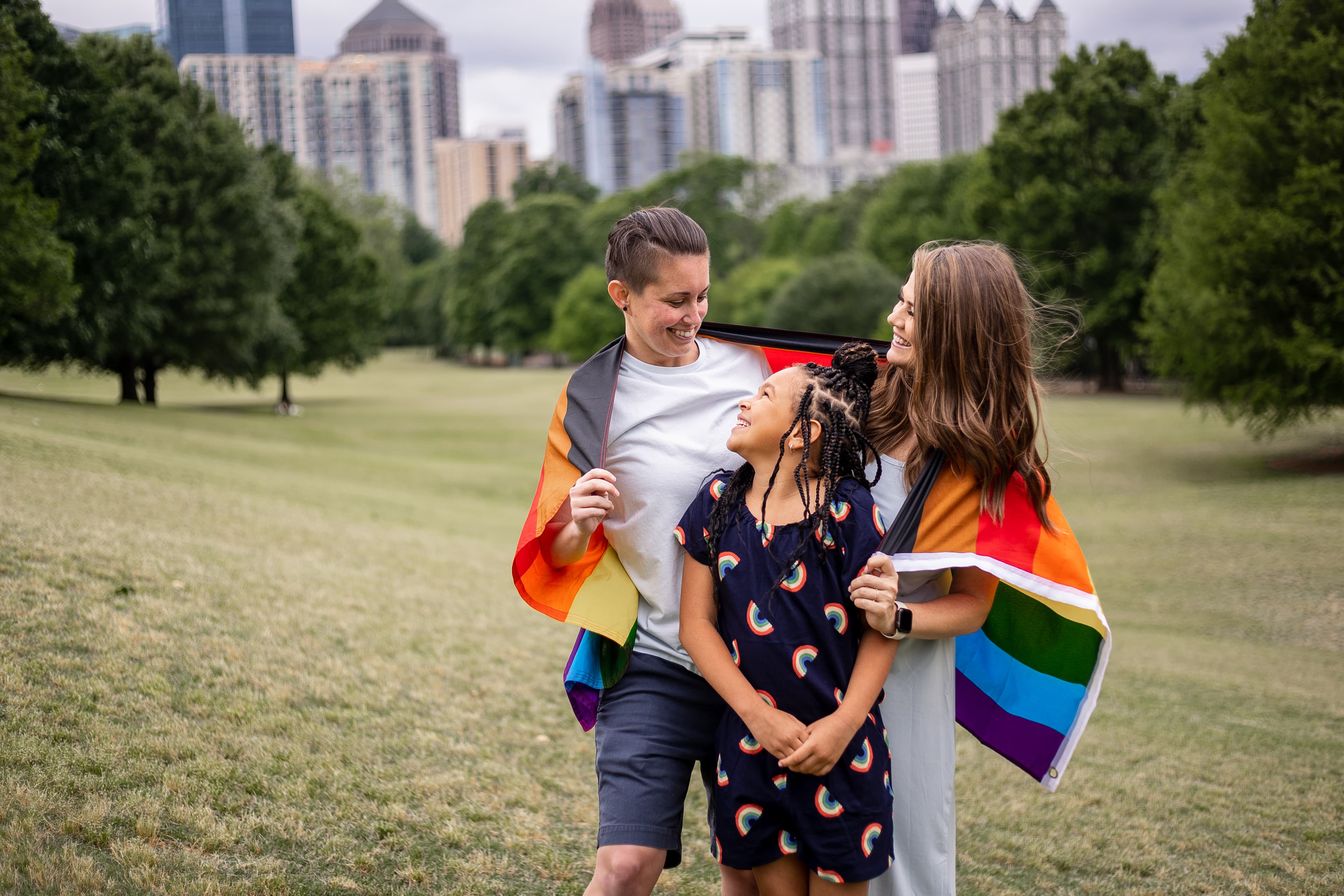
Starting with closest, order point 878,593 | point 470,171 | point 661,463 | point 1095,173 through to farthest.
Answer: point 878,593 → point 661,463 → point 1095,173 → point 470,171

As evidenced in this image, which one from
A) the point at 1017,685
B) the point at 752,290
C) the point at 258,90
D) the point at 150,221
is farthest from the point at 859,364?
the point at 752,290

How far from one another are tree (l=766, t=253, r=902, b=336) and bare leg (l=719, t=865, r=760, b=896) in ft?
149

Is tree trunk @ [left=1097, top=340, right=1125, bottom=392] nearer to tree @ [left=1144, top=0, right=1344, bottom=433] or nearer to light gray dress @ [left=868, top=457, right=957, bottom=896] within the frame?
tree @ [left=1144, top=0, right=1344, bottom=433]

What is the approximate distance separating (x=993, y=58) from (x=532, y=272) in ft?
465

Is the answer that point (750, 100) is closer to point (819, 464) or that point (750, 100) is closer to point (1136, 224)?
point (1136, 224)

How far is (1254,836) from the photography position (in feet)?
15.4

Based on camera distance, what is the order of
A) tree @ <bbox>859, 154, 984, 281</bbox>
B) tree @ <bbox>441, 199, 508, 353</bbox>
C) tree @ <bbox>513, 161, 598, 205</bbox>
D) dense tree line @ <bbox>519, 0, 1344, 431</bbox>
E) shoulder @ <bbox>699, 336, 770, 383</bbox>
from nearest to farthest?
shoulder @ <bbox>699, 336, 770, 383</bbox>
dense tree line @ <bbox>519, 0, 1344, 431</bbox>
tree @ <bbox>859, 154, 984, 281</bbox>
tree @ <bbox>441, 199, 508, 353</bbox>
tree @ <bbox>513, 161, 598, 205</bbox>

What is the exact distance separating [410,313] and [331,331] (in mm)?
66993

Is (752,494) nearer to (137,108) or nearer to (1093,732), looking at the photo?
(1093,732)

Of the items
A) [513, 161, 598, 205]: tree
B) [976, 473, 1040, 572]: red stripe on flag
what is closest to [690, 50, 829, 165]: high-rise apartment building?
[513, 161, 598, 205]: tree

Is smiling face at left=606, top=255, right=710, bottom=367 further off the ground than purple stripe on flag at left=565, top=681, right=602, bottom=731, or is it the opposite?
smiling face at left=606, top=255, right=710, bottom=367

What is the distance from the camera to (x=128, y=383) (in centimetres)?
3077

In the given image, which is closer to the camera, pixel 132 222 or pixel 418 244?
pixel 132 222

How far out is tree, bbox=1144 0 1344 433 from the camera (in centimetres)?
2025
